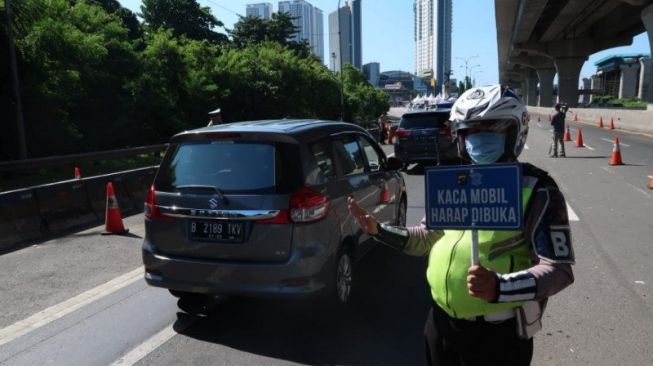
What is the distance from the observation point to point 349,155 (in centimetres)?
565

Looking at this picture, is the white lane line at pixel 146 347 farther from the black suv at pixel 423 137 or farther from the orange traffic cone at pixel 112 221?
the black suv at pixel 423 137

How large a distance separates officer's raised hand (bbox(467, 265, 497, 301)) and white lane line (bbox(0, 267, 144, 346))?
4.24 meters

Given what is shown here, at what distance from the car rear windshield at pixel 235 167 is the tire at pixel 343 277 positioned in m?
0.87

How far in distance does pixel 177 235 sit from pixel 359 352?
1.77m

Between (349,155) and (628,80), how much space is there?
126 meters

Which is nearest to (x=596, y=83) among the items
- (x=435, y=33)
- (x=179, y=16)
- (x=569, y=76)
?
(x=435, y=33)

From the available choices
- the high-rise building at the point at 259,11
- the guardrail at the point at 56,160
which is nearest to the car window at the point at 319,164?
the guardrail at the point at 56,160

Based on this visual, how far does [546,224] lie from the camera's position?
206 cm

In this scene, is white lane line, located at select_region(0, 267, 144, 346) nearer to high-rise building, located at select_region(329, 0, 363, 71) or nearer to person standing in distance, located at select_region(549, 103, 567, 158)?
person standing in distance, located at select_region(549, 103, 567, 158)

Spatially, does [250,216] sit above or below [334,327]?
above

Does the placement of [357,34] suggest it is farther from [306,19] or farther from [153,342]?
[153,342]

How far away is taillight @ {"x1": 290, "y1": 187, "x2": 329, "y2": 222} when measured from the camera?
4453 mm

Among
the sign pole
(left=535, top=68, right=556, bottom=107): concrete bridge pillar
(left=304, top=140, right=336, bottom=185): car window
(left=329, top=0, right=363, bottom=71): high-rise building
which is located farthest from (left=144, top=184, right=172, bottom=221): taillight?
(left=535, top=68, right=556, bottom=107): concrete bridge pillar

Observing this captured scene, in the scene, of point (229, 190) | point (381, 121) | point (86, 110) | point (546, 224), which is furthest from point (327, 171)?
point (381, 121)
